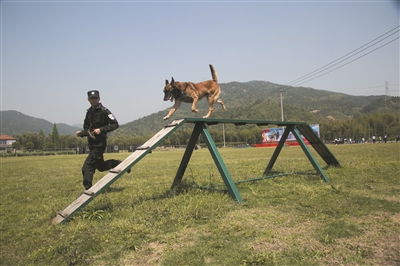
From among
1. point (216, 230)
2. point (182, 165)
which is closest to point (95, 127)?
point (182, 165)

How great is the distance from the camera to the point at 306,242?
3.21m

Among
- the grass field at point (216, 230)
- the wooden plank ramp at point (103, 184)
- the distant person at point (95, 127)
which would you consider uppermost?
the distant person at point (95, 127)

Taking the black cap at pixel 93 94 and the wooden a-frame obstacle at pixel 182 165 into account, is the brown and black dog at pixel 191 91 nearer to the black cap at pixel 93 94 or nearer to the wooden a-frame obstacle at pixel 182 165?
the wooden a-frame obstacle at pixel 182 165

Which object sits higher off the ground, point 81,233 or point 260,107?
point 260,107

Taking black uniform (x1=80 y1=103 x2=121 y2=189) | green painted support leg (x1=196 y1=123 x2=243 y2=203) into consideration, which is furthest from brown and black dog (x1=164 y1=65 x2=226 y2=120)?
black uniform (x1=80 y1=103 x2=121 y2=189)

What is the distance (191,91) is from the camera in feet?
19.8

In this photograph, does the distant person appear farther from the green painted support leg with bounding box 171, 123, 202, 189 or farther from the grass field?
the green painted support leg with bounding box 171, 123, 202, 189

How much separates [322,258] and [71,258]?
265 centimetres

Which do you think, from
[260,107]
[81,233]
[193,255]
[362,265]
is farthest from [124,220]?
[260,107]

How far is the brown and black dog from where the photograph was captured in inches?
228

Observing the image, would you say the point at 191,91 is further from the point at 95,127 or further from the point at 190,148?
the point at 95,127

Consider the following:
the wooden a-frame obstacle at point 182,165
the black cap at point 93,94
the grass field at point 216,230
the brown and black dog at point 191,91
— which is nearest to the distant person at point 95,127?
the black cap at point 93,94

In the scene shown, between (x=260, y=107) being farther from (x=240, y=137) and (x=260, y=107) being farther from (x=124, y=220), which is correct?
(x=124, y=220)

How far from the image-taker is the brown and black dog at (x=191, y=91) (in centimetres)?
580
